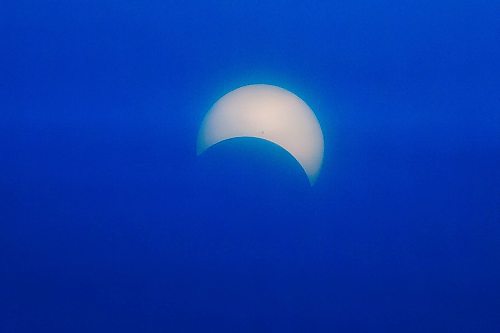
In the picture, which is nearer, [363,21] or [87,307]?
[363,21]

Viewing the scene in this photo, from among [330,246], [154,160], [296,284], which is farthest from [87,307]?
[330,246]

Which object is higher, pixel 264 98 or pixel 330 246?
pixel 264 98

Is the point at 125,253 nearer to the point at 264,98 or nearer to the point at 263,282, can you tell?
the point at 263,282

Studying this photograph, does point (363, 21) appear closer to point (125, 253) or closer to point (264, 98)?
point (264, 98)

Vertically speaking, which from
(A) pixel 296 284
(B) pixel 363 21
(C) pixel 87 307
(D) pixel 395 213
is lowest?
(C) pixel 87 307

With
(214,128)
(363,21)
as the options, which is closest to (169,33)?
(214,128)

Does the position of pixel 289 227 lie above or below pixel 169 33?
below
